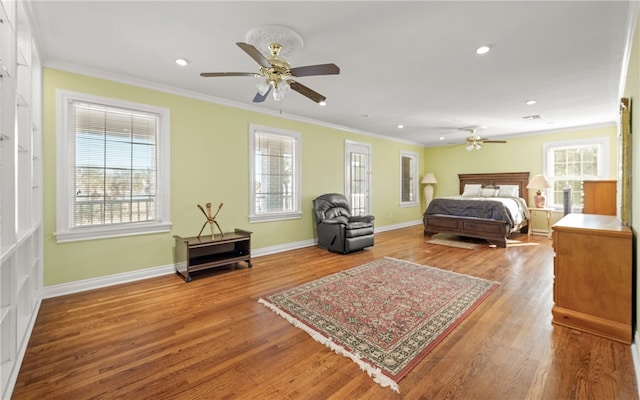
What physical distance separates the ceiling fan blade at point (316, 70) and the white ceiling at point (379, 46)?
1.16ft

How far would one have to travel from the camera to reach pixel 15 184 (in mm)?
1652

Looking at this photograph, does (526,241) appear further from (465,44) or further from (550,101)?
(465,44)

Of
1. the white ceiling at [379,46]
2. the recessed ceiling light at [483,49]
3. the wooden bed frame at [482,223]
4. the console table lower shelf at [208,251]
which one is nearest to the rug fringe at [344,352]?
the console table lower shelf at [208,251]

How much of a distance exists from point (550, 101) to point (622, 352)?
3774 mm

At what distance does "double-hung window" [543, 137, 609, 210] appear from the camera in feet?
19.2

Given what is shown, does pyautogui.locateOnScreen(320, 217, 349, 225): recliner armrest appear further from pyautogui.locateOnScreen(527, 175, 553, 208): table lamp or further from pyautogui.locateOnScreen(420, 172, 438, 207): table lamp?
pyautogui.locateOnScreen(527, 175, 553, 208): table lamp

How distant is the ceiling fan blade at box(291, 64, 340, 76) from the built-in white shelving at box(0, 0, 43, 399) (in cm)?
178

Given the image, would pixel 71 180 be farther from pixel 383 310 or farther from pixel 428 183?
pixel 428 183

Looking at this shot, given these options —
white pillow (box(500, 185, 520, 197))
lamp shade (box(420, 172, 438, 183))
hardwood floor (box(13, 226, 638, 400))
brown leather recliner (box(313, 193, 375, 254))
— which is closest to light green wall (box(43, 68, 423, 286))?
brown leather recliner (box(313, 193, 375, 254))

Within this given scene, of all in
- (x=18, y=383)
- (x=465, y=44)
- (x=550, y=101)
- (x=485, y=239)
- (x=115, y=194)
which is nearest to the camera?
(x=18, y=383)

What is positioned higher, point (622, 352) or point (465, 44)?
point (465, 44)

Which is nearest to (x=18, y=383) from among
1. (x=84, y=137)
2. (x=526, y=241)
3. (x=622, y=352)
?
(x=84, y=137)

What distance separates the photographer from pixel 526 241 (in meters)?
5.76

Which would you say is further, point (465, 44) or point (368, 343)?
point (465, 44)
